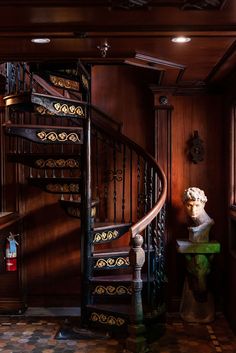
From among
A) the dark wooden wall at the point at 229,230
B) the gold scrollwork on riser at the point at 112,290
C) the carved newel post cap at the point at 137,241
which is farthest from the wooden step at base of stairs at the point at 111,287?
the dark wooden wall at the point at 229,230

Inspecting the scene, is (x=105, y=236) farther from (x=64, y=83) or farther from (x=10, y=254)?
(x=64, y=83)

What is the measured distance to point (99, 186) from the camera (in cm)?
521

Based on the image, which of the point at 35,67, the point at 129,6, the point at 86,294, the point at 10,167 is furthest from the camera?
the point at 10,167

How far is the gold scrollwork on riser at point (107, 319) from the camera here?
4.23m

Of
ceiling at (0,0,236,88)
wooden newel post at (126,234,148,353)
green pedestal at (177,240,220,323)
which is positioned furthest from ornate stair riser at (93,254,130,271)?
ceiling at (0,0,236,88)

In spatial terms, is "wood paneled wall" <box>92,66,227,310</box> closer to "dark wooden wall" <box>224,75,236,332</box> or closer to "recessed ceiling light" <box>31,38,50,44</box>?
"dark wooden wall" <box>224,75,236,332</box>

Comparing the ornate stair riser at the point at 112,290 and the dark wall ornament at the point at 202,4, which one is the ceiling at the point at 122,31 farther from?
the ornate stair riser at the point at 112,290

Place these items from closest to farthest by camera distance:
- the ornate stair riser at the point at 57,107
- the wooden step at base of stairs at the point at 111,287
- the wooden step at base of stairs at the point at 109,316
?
the ornate stair riser at the point at 57,107, the wooden step at base of stairs at the point at 109,316, the wooden step at base of stairs at the point at 111,287

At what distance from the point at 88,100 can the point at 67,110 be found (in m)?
0.28

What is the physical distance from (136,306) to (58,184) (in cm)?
144

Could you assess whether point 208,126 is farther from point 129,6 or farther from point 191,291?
point 129,6

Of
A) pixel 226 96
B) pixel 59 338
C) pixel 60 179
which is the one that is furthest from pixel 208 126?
pixel 59 338

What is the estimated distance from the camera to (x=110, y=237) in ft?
15.1

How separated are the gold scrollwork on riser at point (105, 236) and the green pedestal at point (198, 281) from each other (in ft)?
2.01
